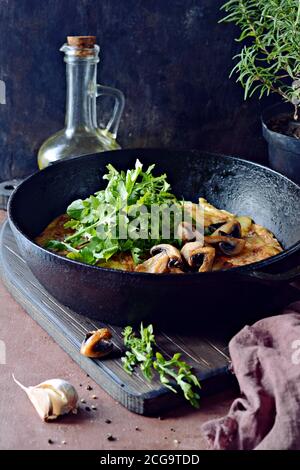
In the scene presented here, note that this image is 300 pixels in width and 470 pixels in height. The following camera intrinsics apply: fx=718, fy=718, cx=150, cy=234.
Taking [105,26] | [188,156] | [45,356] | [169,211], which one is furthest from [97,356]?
[105,26]

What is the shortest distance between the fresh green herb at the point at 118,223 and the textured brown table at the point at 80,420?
0.85 feet

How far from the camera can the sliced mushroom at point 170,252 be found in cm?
160

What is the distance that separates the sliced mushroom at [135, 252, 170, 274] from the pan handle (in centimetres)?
22

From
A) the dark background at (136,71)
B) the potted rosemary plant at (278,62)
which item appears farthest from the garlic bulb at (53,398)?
the dark background at (136,71)

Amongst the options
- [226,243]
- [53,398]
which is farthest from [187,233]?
[53,398]

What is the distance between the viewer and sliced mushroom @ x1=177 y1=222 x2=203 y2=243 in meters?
1.71

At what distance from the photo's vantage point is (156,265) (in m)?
1.60

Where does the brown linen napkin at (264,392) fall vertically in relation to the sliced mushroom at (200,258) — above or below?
below

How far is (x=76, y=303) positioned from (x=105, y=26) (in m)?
1.10

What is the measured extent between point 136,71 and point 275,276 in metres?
1.15

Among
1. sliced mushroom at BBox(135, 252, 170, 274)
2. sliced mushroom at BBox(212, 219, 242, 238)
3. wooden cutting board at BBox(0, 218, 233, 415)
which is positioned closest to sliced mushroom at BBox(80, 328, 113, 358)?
wooden cutting board at BBox(0, 218, 233, 415)

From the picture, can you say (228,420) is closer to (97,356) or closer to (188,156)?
(97,356)

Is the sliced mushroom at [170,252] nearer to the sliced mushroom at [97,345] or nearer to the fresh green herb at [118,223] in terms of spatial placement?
the fresh green herb at [118,223]

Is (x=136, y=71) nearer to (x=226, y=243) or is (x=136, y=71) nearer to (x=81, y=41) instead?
(x=81, y=41)
